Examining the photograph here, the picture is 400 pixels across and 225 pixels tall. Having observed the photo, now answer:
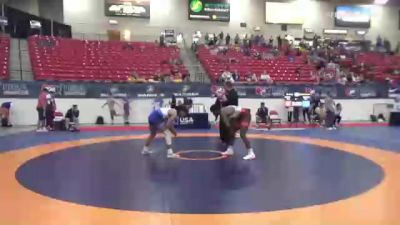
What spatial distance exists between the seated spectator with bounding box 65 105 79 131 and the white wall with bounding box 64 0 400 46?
14.3m

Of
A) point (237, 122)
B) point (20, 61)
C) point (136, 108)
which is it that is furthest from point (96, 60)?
point (237, 122)

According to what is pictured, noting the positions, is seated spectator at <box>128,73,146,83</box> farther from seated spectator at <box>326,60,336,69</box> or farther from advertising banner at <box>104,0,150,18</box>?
seated spectator at <box>326,60,336,69</box>

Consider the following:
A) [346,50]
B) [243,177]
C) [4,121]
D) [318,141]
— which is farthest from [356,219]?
[346,50]

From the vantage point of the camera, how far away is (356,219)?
486 centimetres

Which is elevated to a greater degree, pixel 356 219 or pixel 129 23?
pixel 129 23

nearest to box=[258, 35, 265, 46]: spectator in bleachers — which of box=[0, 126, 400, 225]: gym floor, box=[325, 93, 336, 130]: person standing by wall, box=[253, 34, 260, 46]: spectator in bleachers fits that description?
box=[253, 34, 260, 46]: spectator in bleachers

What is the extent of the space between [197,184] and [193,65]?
18075mm

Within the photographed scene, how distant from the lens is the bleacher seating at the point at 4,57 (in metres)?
17.2

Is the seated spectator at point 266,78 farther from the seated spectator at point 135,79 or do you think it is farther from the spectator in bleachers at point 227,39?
the spectator in bleachers at point 227,39

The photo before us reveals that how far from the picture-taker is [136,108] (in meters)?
17.3

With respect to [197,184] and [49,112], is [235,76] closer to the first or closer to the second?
[49,112]

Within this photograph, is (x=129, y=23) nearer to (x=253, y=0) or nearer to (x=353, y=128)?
(x=253, y=0)

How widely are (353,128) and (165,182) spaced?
11084 millimetres

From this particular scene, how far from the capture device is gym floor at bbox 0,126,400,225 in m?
4.99
